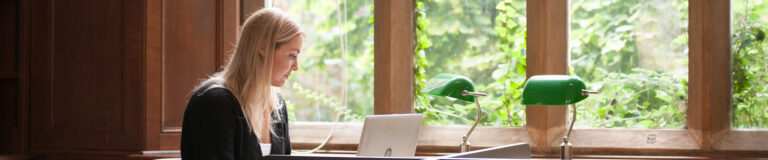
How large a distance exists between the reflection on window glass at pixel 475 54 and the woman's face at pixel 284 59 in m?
1.91

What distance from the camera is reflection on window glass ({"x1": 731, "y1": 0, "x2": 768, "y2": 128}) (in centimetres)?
335

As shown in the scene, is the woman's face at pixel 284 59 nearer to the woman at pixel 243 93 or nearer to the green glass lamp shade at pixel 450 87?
the woman at pixel 243 93

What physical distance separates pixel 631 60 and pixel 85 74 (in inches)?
100

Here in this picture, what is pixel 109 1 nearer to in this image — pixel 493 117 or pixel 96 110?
pixel 96 110

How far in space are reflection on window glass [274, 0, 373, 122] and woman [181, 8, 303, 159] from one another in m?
1.90

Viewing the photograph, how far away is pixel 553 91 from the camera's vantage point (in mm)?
2588

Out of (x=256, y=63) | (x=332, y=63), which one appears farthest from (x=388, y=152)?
(x=332, y=63)

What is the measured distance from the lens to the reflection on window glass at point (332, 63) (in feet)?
12.6

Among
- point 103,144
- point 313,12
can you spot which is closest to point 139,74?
point 103,144

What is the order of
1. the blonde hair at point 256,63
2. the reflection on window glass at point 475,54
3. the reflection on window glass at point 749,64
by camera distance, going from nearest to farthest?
1. the blonde hair at point 256,63
2. the reflection on window glass at point 749,64
3. the reflection on window glass at point 475,54

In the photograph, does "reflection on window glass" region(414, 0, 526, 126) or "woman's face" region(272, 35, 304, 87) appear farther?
"reflection on window glass" region(414, 0, 526, 126)

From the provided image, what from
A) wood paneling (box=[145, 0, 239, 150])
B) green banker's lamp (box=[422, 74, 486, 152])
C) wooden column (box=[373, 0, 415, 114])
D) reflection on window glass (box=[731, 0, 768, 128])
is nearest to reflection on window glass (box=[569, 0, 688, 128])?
reflection on window glass (box=[731, 0, 768, 128])

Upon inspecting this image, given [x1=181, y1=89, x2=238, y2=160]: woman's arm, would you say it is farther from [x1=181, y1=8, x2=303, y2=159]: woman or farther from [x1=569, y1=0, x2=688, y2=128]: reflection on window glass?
[x1=569, y1=0, x2=688, y2=128]: reflection on window glass

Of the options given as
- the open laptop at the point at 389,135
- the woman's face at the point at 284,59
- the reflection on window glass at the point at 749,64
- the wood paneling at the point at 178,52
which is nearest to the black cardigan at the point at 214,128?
the woman's face at the point at 284,59
